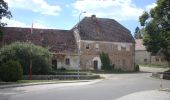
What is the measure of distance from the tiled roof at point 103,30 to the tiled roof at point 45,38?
293 cm

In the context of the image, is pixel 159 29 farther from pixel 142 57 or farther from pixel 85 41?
pixel 142 57

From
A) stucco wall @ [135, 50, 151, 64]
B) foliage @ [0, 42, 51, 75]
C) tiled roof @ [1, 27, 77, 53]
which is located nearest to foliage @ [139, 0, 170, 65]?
tiled roof @ [1, 27, 77, 53]

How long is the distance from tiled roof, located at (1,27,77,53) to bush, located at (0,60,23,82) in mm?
28527

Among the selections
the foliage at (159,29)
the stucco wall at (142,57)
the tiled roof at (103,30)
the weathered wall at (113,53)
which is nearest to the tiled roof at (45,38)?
the weathered wall at (113,53)

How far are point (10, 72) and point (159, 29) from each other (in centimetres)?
3126

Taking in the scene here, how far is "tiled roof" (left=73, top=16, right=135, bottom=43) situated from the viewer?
76.3m

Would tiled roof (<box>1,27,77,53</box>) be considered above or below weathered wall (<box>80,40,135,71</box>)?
above

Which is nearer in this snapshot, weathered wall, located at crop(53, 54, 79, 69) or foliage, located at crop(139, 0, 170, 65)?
foliage, located at crop(139, 0, 170, 65)

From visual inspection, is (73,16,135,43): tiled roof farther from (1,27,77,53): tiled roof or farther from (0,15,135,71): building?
(1,27,77,53): tiled roof

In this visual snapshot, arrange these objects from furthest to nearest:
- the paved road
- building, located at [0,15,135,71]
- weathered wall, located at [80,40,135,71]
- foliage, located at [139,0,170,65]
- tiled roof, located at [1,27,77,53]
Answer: weathered wall, located at [80,40,135,71]
building, located at [0,15,135,71]
tiled roof, located at [1,27,77,53]
foliage, located at [139,0,170,65]
the paved road

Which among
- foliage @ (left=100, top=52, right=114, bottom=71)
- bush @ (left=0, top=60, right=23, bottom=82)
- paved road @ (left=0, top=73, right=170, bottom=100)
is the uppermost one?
foliage @ (left=100, top=52, right=114, bottom=71)

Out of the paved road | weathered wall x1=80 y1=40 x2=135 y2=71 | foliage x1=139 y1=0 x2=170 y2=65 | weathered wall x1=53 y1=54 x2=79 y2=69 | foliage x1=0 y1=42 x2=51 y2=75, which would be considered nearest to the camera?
the paved road

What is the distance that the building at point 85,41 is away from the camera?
239ft

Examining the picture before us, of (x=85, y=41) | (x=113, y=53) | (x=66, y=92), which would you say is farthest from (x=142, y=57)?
(x=66, y=92)
